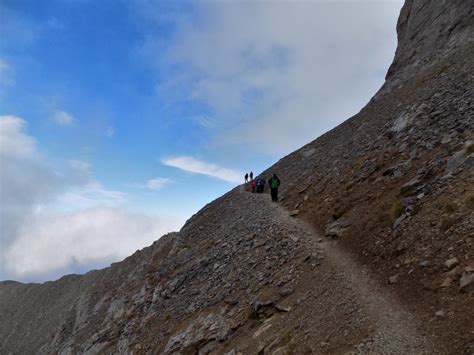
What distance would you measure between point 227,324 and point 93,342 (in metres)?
19.5

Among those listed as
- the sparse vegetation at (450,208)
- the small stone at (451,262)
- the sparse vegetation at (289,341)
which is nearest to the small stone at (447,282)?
the small stone at (451,262)

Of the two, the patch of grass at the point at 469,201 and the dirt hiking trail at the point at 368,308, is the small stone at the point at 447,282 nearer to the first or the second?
the dirt hiking trail at the point at 368,308

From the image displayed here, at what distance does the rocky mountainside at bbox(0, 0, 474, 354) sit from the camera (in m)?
12.3

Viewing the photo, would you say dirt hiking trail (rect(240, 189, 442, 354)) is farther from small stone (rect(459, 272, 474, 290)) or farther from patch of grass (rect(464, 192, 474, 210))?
patch of grass (rect(464, 192, 474, 210))

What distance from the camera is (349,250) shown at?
17.8m

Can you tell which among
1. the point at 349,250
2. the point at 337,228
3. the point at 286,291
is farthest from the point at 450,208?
the point at 286,291

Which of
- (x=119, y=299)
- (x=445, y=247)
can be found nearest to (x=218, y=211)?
(x=119, y=299)

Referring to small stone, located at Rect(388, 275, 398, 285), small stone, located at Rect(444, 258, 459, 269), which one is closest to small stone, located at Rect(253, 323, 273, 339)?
small stone, located at Rect(388, 275, 398, 285)

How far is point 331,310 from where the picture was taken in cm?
1389

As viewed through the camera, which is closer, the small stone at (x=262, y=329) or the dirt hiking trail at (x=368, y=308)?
the dirt hiking trail at (x=368, y=308)

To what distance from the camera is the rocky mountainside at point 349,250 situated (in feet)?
40.2

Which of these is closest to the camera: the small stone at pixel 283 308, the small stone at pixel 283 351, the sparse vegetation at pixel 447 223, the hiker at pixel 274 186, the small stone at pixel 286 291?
the small stone at pixel 283 351

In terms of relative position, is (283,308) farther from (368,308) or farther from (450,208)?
(450,208)

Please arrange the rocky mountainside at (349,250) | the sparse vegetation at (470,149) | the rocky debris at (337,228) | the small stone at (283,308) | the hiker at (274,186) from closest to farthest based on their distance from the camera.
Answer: the rocky mountainside at (349,250), the small stone at (283,308), the sparse vegetation at (470,149), the rocky debris at (337,228), the hiker at (274,186)
